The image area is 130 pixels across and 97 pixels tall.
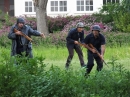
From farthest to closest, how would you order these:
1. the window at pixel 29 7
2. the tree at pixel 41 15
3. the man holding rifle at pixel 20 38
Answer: the window at pixel 29 7, the tree at pixel 41 15, the man holding rifle at pixel 20 38

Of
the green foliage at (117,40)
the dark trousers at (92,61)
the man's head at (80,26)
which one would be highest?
the man's head at (80,26)

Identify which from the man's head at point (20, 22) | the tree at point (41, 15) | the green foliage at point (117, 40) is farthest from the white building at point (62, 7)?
the man's head at point (20, 22)

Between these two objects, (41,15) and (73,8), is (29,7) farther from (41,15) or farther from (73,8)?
(41,15)

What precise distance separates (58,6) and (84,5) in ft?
5.65

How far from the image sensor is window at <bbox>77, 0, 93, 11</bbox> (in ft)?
128

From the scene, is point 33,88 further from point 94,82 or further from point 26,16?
point 26,16

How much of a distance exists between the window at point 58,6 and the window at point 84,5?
0.94 metres

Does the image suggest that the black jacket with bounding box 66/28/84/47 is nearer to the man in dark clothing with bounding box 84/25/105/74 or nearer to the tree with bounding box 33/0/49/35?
the man in dark clothing with bounding box 84/25/105/74

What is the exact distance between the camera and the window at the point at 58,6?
39188mm

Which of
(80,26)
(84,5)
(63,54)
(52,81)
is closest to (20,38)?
(80,26)

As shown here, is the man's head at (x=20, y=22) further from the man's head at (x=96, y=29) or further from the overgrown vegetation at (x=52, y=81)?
the overgrown vegetation at (x=52, y=81)

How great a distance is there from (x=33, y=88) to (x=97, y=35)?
518 cm

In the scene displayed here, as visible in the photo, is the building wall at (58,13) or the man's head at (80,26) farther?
the building wall at (58,13)

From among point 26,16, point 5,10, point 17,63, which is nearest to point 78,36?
point 17,63
